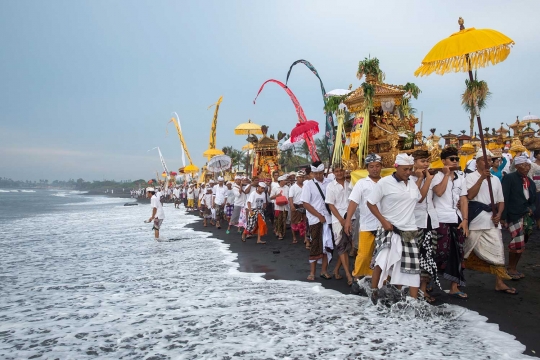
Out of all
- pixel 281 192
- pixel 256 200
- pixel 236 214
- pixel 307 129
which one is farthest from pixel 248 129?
pixel 307 129

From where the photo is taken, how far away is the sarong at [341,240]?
6215 millimetres

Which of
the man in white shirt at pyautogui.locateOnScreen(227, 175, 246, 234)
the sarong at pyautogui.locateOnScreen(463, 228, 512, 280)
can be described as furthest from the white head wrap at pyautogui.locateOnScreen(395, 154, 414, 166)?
the man in white shirt at pyautogui.locateOnScreen(227, 175, 246, 234)

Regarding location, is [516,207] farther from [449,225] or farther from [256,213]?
[256,213]

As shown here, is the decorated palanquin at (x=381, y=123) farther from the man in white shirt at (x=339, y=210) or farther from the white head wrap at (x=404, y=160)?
the white head wrap at (x=404, y=160)

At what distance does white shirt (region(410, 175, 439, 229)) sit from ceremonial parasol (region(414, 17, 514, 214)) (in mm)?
746

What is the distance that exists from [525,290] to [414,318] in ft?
6.35

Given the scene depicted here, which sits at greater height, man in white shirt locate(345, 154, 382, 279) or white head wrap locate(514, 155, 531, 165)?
white head wrap locate(514, 155, 531, 165)

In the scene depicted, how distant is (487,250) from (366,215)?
1589 mm

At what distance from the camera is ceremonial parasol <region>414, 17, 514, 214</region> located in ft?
17.0

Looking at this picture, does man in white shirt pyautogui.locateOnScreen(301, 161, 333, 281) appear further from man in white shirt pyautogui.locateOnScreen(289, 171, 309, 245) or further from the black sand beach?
man in white shirt pyautogui.locateOnScreen(289, 171, 309, 245)

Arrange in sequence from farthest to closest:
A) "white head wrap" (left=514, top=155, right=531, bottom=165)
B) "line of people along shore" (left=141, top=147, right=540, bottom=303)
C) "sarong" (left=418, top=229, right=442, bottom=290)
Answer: "white head wrap" (left=514, top=155, right=531, bottom=165), "sarong" (left=418, top=229, right=442, bottom=290), "line of people along shore" (left=141, top=147, right=540, bottom=303)

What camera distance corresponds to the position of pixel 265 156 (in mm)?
20031

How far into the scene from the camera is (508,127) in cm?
2516

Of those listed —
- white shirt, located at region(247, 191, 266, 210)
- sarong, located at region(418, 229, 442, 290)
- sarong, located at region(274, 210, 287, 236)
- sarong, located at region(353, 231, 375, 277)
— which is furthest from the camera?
sarong, located at region(274, 210, 287, 236)
